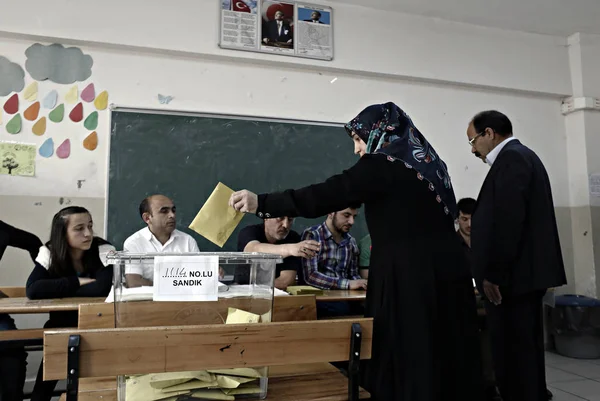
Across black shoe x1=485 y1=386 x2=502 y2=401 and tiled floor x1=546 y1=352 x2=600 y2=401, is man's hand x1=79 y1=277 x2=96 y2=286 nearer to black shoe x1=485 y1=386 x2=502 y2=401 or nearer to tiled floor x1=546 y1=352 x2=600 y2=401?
black shoe x1=485 y1=386 x2=502 y2=401

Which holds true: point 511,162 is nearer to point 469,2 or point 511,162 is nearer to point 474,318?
point 474,318

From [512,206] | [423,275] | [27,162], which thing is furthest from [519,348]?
[27,162]

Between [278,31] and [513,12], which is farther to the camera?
[513,12]

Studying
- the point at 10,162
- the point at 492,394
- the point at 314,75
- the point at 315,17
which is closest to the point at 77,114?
the point at 10,162

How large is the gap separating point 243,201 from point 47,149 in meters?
2.37

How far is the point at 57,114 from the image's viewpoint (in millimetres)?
3033

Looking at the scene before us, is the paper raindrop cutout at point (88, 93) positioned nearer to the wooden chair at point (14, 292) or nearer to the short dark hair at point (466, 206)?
the wooden chair at point (14, 292)

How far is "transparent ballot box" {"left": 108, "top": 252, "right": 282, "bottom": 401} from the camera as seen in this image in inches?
36.0

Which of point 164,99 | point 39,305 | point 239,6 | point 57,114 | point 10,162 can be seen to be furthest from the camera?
point 239,6

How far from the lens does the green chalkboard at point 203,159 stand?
3.11 metres

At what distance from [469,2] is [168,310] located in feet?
11.9

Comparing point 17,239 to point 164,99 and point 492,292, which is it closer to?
point 164,99

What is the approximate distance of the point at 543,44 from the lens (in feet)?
14.0

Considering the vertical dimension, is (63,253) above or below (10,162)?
below
